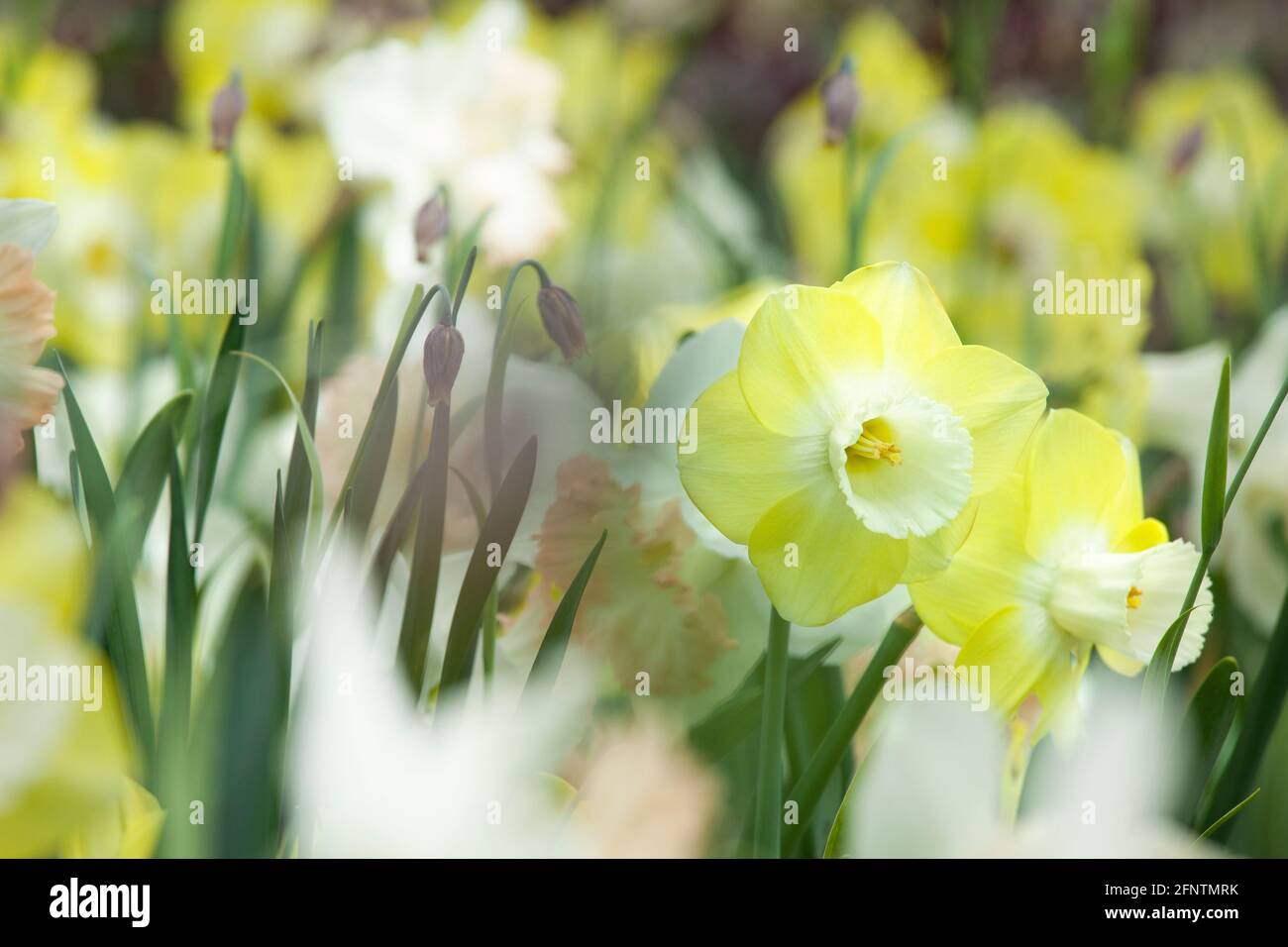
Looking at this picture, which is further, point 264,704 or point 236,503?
point 236,503

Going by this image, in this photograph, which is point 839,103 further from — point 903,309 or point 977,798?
point 977,798

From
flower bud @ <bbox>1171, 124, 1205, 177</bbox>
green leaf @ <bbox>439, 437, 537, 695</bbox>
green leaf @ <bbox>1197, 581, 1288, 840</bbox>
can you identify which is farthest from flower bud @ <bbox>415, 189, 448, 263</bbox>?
flower bud @ <bbox>1171, 124, 1205, 177</bbox>

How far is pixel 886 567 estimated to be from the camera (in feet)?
1.06

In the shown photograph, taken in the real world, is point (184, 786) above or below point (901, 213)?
below

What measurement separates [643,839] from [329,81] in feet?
1.92

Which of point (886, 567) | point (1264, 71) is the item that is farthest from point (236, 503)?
point (1264, 71)

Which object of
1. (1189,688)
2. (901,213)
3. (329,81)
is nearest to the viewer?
(1189,688)

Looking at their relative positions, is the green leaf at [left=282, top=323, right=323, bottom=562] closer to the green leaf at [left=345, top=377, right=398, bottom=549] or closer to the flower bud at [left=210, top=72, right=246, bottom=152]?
the green leaf at [left=345, top=377, right=398, bottom=549]

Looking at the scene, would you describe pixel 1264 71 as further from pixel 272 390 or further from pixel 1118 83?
pixel 272 390

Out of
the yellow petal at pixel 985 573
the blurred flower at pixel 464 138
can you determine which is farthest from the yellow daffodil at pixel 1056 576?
the blurred flower at pixel 464 138

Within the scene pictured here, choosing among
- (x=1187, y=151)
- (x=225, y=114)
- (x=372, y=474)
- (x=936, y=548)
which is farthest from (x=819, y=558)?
(x=1187, y=151)

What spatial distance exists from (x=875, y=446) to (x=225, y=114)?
277mm

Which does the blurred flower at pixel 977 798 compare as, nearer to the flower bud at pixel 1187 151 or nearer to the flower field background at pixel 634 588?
the flower field background at pixel 634 588

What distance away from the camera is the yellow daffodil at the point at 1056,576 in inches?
13.6
